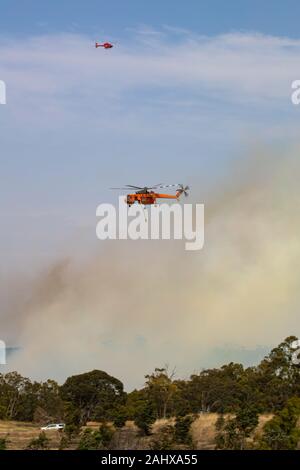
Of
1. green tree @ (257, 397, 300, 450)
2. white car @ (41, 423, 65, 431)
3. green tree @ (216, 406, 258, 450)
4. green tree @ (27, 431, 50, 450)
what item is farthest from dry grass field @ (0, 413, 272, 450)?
green tree @ (257, 397, 300, 450)

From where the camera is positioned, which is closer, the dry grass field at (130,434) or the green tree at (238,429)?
the green tree at (238,429)

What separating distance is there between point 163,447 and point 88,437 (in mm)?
10289

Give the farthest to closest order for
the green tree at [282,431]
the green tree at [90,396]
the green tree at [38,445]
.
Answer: the green tree at [90,396], the green tree at [38,445], the green tree at [282,431]

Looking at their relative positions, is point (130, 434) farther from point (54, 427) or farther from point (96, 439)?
point (96, 439)

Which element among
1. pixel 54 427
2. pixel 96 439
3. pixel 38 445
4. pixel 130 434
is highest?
pixel 54 427

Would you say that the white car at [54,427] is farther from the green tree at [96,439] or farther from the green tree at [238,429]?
the green tree at [238,429]

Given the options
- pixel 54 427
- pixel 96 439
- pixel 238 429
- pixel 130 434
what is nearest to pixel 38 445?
pixel 96 439

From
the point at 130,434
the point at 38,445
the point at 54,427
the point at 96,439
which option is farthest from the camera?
the point at 54,427

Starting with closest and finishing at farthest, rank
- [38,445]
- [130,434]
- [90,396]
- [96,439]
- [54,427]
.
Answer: [38,445] → [96,439] → [130,434] → [54,427] → [90,396]

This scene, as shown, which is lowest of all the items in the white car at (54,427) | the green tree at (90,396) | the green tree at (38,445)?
the green tree at (38,445)

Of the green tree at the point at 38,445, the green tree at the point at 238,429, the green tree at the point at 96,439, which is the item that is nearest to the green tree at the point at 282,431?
the green tree at the point at 238,429

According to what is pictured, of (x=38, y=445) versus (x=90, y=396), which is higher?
(x=90, y=396)

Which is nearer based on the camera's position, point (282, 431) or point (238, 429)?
point (282, 431)
